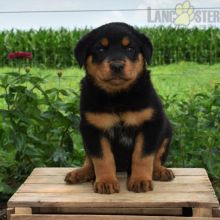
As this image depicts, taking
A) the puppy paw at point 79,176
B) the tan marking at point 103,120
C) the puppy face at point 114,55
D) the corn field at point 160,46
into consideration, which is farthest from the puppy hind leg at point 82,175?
the corn field at point 160,46

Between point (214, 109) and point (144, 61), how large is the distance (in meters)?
1.58

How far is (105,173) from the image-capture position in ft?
11.8

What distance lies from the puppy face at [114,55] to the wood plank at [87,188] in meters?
0.63

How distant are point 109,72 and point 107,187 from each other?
2.25 feet

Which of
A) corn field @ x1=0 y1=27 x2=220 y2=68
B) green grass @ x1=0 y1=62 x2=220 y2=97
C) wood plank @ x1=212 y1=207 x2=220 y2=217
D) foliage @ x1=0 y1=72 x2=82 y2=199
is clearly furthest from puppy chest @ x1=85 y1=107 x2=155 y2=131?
corn field @ x1=0 y1=27 x2=220 y2=68

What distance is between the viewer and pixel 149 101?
3680 mm

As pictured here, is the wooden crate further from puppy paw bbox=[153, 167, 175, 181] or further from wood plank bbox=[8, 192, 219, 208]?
puppy paw bbox=[153, 167, 175, 181]

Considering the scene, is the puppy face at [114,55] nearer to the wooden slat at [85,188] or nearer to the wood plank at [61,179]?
the wooden slat at [85,188]

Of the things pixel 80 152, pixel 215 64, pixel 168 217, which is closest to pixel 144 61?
pixel 168 217

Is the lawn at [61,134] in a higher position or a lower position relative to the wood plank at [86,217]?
higher

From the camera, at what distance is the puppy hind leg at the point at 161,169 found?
12.7ft

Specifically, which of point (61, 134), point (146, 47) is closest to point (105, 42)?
point (146, 47)

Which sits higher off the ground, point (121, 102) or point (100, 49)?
point (100, 49)

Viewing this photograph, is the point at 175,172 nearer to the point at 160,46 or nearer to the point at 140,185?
the point at 140,185
